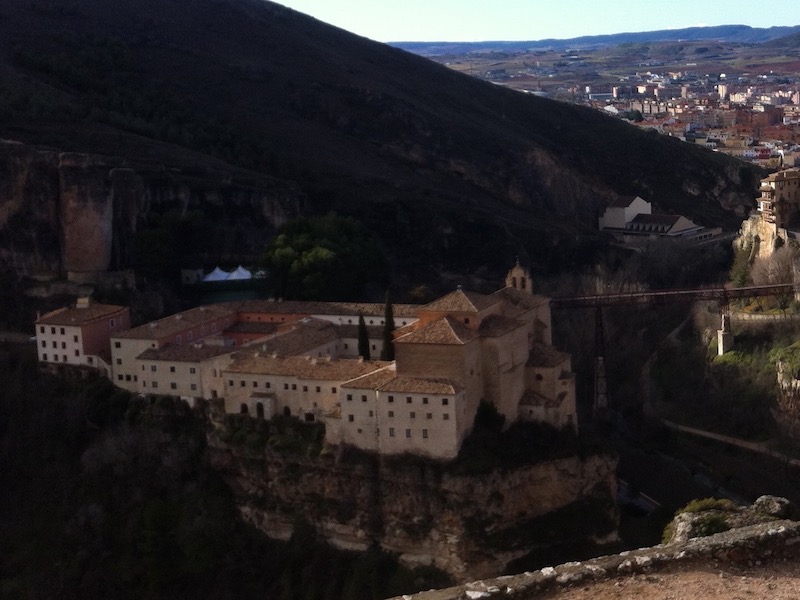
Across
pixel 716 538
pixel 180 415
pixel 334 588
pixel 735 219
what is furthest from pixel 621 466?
pixel 735 219

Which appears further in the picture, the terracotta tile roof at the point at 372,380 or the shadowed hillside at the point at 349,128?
the shadowed hillside at the point at 349,128

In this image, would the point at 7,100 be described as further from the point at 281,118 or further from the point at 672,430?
the point at 672,430

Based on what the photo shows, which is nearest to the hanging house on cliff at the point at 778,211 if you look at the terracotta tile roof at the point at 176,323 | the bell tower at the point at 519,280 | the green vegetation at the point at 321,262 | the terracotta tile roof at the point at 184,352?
the bell tower at the point at 519,280

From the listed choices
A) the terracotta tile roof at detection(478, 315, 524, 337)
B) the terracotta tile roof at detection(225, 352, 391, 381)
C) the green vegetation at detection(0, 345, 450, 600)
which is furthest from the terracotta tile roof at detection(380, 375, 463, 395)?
the green vegetation at detection(0, 345, 450, 600)

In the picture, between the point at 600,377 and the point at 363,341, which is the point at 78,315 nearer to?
the point at 363,341

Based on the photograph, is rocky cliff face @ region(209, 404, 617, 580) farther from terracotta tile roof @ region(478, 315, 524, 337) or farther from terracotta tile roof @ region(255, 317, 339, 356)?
terracotta tile roof @ region(478, 315, 524, 337)

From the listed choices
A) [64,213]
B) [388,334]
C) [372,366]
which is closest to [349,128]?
[64,213]

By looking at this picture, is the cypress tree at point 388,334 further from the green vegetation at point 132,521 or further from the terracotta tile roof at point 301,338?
the green vegetation at point 132,521
